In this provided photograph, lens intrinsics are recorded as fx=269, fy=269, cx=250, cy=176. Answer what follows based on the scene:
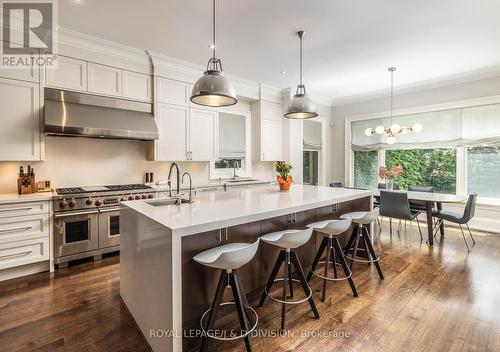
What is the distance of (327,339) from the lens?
1953mm

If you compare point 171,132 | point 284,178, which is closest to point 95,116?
point 171,132

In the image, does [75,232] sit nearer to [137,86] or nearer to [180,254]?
[137,86]

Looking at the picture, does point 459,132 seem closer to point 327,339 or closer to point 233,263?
point 327,339

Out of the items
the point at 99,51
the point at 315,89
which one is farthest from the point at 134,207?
the point at 315,89

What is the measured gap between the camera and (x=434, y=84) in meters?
5.22

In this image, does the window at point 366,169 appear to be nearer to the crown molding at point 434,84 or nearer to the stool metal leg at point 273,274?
the crown molding at point 434,84

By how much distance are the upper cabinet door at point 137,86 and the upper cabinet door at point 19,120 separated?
1037 millimetres

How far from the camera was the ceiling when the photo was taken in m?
2.75

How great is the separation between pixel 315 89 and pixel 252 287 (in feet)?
15.7

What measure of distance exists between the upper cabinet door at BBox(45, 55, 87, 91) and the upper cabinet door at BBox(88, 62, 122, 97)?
0.08 meters

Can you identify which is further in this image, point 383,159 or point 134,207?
point 383,159

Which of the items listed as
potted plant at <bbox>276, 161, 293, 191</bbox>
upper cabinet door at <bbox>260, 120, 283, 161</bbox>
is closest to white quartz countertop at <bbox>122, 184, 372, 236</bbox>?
potted plant at <bbox>276, 161, 293, 191</bbox>

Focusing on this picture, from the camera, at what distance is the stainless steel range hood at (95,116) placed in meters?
3.17

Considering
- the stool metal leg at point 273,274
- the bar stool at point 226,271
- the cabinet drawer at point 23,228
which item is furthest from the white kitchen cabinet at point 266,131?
the bar stool at point 226,271
